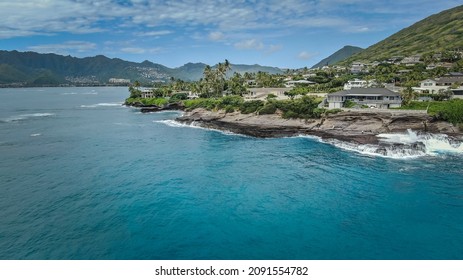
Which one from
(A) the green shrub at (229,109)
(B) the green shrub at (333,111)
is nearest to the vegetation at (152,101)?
(A) the green shrub at (229,109)

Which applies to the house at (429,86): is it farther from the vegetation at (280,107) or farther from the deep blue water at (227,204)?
the deep blue water at (227,204)

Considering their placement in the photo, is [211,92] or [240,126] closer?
[240,126]

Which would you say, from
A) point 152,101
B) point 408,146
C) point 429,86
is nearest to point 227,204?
point 408,146

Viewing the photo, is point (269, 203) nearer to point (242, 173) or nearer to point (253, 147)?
point (242, 173)

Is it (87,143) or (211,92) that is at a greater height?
(211,92)

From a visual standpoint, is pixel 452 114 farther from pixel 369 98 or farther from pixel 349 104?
pixel 349 104

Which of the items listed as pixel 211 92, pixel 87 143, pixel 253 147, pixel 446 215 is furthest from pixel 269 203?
pixel 211 92
